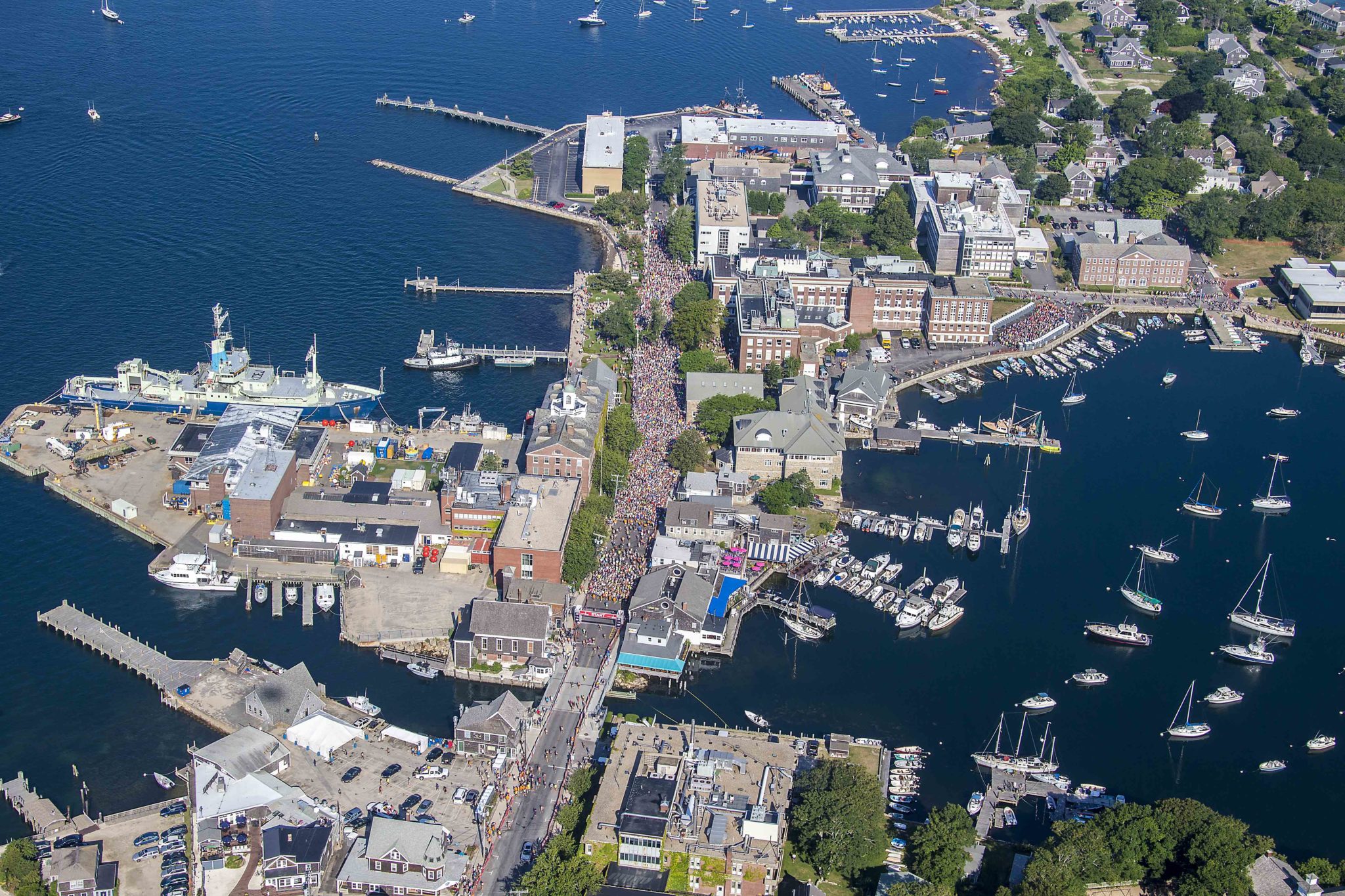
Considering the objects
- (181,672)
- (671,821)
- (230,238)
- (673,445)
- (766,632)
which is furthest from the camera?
(230,238)

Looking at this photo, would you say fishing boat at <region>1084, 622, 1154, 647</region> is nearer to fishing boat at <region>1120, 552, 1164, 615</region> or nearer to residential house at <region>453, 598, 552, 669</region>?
fishing boat at <region>1120, 552, 1164, 615</region>

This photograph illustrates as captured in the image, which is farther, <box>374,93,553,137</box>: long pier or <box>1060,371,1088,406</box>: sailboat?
<box>374,93,553,137</box>: long pier

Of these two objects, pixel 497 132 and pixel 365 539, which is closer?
pixel 365 539

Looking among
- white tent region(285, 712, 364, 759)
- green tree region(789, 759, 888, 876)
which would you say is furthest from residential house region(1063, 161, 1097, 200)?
white tent region(285, 712, 364, 759)

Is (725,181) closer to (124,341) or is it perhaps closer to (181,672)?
(124,341)

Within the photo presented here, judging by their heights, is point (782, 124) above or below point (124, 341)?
above

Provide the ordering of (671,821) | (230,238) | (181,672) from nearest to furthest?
(671,821), (181,672), (230,238)

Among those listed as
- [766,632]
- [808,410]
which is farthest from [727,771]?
[808,410]

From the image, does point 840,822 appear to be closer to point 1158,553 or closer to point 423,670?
point 423,670
